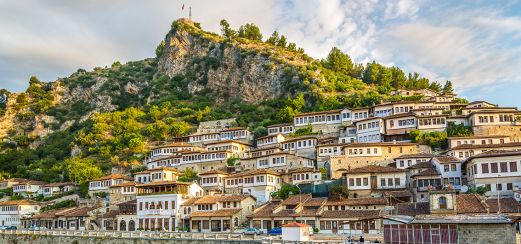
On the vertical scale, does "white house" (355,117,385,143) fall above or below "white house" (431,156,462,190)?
above

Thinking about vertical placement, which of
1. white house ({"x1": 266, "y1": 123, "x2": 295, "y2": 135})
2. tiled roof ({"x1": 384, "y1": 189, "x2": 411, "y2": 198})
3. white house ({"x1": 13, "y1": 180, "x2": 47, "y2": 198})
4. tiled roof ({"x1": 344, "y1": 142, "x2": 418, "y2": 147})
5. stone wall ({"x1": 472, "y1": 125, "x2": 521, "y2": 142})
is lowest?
tiled roof ({"x1": 384, "y1": 189, "x2": 411, "y2": 198})

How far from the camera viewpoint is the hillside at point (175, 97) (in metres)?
95.4

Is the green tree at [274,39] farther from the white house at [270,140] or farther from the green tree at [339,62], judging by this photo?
the white house at [270,140]

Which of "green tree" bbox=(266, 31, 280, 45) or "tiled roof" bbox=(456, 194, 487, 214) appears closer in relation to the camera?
"tiled roof" bbox=(456, 194, 487, 214)

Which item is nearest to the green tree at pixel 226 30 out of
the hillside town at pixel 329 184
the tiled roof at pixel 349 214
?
the hillside town at pixel 329 184

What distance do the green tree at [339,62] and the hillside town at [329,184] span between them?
39.6 m

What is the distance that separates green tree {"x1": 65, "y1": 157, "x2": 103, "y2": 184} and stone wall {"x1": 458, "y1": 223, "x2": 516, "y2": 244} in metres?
66.9

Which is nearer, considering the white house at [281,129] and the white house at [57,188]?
the white house at [57,188]

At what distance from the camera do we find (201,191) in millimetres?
64188

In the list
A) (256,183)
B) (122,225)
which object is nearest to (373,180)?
(256,183)

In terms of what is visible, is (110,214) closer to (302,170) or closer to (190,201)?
(190,201)

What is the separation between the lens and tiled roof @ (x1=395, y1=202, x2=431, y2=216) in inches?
1554

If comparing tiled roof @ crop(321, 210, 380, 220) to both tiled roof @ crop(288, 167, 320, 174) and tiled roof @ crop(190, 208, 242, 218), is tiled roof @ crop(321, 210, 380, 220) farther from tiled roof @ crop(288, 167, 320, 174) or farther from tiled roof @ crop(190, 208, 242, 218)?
tiled roof @ crop(288, 167, 320, 174)

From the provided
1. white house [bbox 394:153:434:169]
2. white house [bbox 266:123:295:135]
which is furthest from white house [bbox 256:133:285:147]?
white house [bbox 394:153:434:169]
